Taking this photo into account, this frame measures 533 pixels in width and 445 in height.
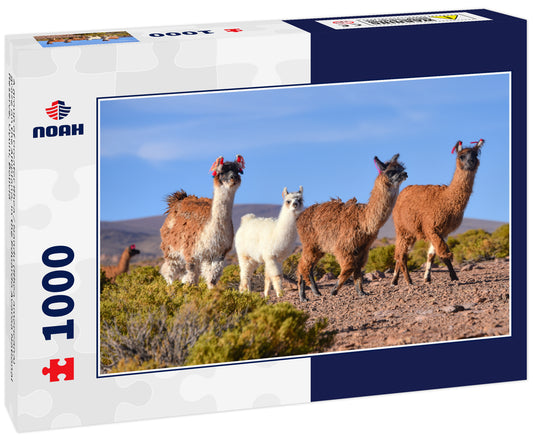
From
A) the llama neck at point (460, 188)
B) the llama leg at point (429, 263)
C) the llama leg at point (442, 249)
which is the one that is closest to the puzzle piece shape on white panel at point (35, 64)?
the llama neck at point (460, 188)

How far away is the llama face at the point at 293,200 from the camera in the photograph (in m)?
11.9

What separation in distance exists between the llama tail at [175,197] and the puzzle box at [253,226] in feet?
0.50

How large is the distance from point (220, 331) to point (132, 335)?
895 millimetres

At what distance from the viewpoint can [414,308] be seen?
12398 millimetres

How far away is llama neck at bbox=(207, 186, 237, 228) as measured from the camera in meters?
12.0

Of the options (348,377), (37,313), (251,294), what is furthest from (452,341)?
(37,313)

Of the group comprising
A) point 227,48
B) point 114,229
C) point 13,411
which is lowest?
point 13,411

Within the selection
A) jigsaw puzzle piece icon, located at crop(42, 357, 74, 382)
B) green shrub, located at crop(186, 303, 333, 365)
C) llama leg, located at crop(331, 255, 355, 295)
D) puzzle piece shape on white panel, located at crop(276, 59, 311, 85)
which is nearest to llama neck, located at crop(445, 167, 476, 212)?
llama leg, located at crop(331, 255, 355, 295)

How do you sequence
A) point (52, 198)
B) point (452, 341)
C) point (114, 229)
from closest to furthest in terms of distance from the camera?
point (52, 198), point (114, 229), point (452, 341)

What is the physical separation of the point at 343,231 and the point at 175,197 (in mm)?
2259

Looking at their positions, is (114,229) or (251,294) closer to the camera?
(114,229)

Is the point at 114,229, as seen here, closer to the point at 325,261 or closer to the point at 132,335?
the point at 132,335

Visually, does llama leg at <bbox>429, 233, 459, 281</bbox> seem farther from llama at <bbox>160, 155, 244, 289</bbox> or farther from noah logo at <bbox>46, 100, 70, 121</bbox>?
noah logo at <bbox>46, 100, 70, 121</bbox>

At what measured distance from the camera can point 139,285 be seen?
1252cm
